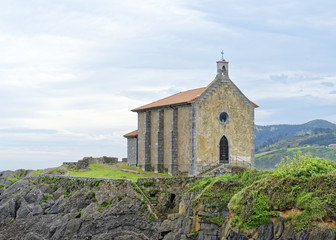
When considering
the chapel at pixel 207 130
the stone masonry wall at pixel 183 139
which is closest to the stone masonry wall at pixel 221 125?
the chapel at pixel 207 130

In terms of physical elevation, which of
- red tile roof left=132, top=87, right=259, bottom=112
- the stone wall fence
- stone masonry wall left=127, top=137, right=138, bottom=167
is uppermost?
red tile roof left=132, top=87, right=259, bottom=112

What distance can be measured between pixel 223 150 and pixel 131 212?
40.3 ft

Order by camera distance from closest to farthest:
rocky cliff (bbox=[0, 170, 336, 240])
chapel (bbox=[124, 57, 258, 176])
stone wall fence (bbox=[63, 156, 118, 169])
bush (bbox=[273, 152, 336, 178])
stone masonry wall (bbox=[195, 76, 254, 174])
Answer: bush (bbox=[273, 152, 336, 178]), rocky cliff (bbox=[0, 170, 336, 240]), chapel (bbox=[124, 57, 258, 176]), stone masonry wall (bbox=[195, 76, 254, 174]), stone wall fence (bbox=[63, 156, 118, 169])

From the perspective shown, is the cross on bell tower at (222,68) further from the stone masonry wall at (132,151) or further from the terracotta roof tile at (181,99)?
the stone masonry wall at (132,151)

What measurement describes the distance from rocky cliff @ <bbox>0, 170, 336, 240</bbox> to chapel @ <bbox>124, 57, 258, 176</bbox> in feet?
21.1

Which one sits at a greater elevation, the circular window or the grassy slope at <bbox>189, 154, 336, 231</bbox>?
the circular window

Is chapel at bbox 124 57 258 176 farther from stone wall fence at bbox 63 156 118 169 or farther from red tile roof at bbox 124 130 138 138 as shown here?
stone wall fence at bbox 63 156 118 169

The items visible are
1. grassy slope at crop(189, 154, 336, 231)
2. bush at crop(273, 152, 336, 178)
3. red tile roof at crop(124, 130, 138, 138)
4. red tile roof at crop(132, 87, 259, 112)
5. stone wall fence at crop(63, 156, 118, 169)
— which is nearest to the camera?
grassy slope at crop(189, 154, 336, 231)

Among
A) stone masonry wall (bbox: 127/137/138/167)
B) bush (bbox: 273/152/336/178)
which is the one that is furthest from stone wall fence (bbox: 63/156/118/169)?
bush (bbox: 273/152/336/178)

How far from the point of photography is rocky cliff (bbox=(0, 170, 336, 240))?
24469 mm

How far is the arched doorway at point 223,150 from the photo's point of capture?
45.2 metres

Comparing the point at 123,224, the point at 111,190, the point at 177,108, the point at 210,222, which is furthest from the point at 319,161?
the point at 177,108

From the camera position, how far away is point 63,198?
144 feet

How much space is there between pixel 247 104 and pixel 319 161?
22.5 metres
